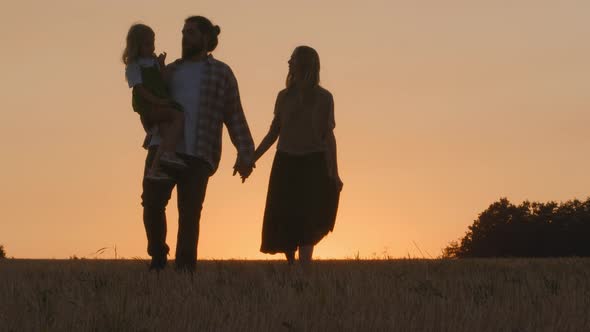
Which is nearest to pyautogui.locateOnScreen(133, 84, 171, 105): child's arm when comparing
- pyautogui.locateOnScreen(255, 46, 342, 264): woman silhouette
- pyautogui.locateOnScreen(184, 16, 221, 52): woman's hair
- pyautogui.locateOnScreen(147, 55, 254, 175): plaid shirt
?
pyautogui.locateOnScreen(147, 55, 254, 175): plaid shirt

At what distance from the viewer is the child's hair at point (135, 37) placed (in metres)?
9.19

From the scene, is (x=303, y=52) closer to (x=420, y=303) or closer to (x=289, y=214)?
(x=289, y=214)

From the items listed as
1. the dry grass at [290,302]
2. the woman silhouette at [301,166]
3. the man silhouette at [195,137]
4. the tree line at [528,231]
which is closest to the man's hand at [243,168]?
the man silhouette at [195,137]

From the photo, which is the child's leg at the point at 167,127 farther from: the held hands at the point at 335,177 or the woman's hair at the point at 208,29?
the held hands at the point at 335,177

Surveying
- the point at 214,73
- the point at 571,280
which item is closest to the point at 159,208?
the point at 214,73

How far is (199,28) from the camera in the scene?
9.56 metres

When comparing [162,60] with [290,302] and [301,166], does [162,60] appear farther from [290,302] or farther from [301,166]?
[290,302]

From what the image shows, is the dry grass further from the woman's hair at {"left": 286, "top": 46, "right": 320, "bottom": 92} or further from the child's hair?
the woman's hair at {"left": 286, "top": 46, "right": 320, "bottom": 92}

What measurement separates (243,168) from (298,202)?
142 cm

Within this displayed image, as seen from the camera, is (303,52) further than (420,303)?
Yes

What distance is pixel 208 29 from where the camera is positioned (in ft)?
31.6

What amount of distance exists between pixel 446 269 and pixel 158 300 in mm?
4587

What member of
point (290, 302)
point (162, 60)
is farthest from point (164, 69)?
point (290, 302)

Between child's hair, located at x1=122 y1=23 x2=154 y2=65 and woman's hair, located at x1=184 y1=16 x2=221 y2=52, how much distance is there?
490 millimetres
